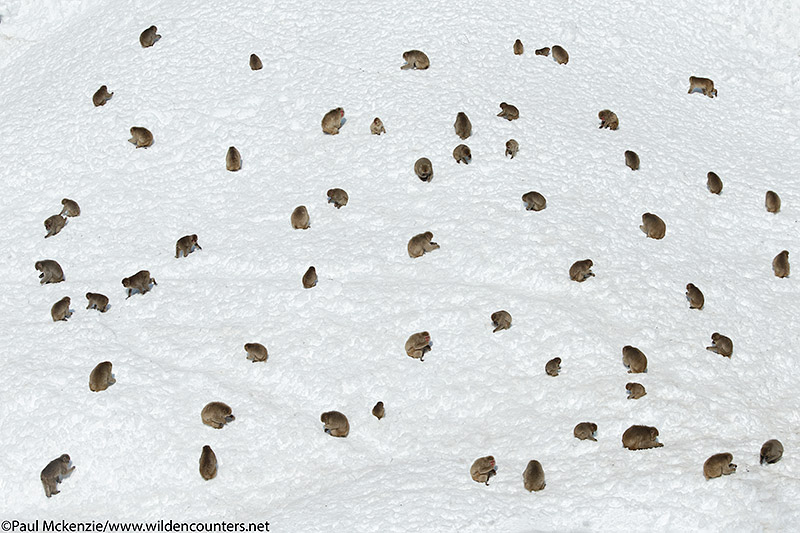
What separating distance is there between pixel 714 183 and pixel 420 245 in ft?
20.0

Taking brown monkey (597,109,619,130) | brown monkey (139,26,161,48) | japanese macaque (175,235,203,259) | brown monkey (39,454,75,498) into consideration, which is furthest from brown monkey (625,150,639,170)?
brown monkey (39,454,75,498)

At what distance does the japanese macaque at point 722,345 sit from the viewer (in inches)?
534

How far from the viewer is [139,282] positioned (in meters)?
15.2

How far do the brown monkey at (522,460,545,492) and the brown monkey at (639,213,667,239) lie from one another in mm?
6054

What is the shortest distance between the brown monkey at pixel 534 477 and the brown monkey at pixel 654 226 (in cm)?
605

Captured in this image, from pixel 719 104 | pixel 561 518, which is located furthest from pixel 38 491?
pixel 719 104

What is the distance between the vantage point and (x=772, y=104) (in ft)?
64.5

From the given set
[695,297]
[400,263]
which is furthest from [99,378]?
[695,297]

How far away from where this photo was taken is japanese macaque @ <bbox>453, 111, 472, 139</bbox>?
17.3m

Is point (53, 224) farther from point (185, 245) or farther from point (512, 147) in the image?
point (512, 147)

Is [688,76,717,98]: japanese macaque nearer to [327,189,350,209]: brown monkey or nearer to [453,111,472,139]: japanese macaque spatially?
[453,111,472,139]: japanese macaque

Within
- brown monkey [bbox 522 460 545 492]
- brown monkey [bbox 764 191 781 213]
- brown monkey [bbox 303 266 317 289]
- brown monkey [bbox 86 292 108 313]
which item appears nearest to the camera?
brown monkey [bbox 522 460 545 492]

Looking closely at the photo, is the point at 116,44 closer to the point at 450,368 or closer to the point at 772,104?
the point at 450,368

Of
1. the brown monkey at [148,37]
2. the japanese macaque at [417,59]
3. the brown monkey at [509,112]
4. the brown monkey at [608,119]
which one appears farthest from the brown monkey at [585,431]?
the brown monkey at [148,37]
